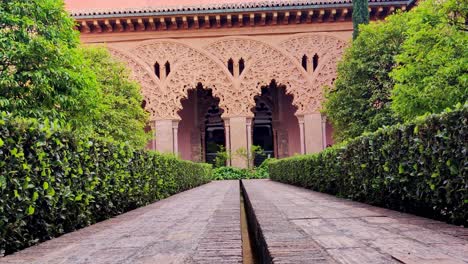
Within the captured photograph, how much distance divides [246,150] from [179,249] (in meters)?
14.8

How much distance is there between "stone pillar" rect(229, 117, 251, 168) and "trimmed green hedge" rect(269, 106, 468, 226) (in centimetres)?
1102

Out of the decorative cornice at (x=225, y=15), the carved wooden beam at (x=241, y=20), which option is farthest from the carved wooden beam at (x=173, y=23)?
the carved wooden beam at (x=241, y=20)

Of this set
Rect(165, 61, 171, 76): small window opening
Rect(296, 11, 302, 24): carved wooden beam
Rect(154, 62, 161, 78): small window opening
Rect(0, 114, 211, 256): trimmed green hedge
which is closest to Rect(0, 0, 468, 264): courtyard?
Rect(0, 114, 211, 256): trimmed green hedge

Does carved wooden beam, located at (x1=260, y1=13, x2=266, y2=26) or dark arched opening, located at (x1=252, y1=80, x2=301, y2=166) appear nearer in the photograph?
carved wooden beam, located at (x1=260, y1=13, x2=266, y2=26)

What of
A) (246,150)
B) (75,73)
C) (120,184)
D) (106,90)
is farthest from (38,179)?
(246,150)

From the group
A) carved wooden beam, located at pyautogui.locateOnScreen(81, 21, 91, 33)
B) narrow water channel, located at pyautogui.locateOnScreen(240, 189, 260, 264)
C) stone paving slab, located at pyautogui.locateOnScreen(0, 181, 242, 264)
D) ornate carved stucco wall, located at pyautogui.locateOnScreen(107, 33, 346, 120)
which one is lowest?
narrow water channel, located at pyautogui.locateOnScreen(240, 189, 260, 264)

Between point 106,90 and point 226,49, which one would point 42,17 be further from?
point 226,49

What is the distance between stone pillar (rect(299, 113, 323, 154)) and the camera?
16.2 m

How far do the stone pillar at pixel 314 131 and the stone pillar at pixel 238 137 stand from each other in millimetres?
2369

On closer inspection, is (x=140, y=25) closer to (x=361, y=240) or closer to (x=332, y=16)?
(x=332, y=16)

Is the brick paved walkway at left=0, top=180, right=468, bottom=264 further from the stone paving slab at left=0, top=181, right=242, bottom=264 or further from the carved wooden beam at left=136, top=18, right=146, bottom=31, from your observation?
the carved wooden beam at left=136, top=18, right=146, bottom=31

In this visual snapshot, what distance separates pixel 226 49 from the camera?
16.7 m

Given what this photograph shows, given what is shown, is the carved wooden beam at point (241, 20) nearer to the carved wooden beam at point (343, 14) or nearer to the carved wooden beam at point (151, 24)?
the carved wooden beam at point (151, 24)

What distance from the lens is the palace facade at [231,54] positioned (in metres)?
16.3
